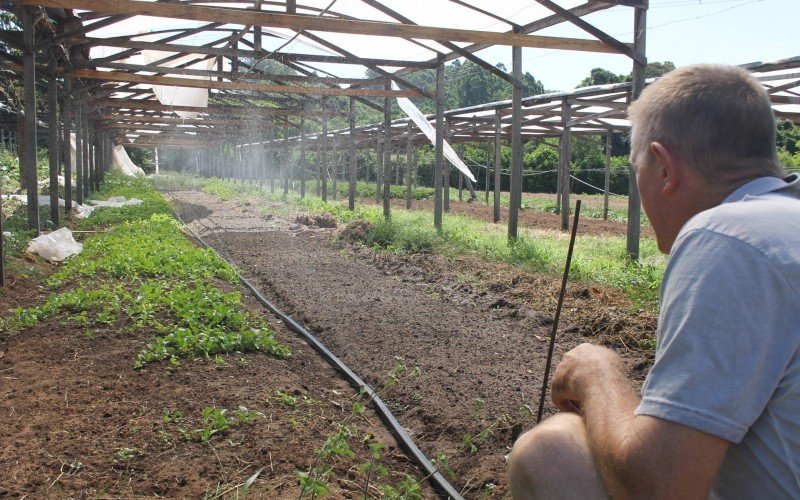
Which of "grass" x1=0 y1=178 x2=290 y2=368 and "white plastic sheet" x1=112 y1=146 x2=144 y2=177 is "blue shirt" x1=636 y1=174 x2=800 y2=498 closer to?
"grass" x1=0 y1=178 x2=290 y2=368

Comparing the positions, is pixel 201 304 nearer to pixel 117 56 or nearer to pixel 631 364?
pixel 631 364

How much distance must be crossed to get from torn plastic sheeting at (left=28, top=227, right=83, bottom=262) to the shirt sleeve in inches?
371

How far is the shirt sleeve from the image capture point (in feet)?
3.76

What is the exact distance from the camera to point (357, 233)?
42.4 feet

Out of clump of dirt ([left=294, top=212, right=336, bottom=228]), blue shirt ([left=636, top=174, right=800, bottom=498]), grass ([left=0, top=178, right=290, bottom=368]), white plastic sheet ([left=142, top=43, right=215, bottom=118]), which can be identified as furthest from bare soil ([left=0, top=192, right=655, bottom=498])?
clump of dirt ([left=294, top=212, right=336, bottom=228])

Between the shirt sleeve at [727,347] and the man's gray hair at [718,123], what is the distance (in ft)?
0.83

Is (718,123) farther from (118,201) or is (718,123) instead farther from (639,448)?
(118,201)

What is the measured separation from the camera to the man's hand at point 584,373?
1.58m

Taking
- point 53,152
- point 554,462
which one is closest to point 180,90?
point 53,152

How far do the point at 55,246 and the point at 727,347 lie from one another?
9.76 meters

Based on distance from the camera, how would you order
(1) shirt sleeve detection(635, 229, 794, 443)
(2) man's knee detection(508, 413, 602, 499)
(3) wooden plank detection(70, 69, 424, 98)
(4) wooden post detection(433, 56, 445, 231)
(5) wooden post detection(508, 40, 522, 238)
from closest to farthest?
(1) shirt sleeve detection(635, 229, 794, 443) → (2) man's knee detection(508, 413, 602, 499) → (5) wooden post detection(508, 40, 522, 238) → (3) wooden plank detection(70, 69, 424, 98) → (4) wooden post detection(433, 56, 445, 231)

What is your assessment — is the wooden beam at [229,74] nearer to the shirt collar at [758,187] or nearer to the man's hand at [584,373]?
the man's hand at [584,373]

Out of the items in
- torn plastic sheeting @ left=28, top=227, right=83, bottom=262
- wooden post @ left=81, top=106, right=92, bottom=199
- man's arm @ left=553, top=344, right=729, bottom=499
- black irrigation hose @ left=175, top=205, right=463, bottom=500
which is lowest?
black irrigation hose @ left=175, top=205, right=463, bottom=500

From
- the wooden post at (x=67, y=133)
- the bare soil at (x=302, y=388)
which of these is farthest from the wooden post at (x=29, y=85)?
the wooden post at (x=67, y=133)
